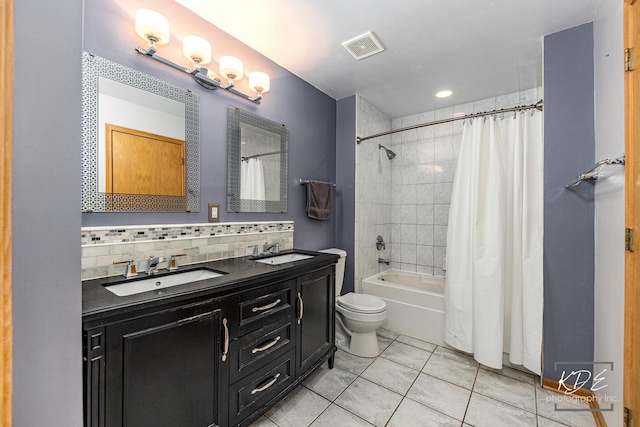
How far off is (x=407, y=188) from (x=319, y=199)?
4.53 feet

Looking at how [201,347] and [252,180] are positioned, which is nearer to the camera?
[201,347]

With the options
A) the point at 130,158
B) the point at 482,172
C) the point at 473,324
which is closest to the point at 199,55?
the point at 130,158

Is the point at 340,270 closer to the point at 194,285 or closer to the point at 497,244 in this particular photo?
the point at 497,244

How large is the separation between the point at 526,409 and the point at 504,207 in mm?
1366

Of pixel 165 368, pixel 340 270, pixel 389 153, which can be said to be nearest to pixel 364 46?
pixel 389 153

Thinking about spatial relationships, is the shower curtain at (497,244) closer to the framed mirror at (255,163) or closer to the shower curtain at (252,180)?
the framed mirror at (255,163)

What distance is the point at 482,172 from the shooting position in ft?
7.22

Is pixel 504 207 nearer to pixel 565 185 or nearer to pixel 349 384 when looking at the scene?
pixel 565 185

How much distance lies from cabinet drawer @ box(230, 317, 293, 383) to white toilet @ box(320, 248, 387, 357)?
2.45 ft

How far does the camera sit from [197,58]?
5.20ft

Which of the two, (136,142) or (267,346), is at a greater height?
(136,142)

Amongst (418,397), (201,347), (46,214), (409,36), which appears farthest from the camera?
(409,36)

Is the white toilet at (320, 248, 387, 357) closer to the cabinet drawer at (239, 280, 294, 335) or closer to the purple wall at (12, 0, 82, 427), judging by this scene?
the cabinet drawer at (239, 280, 294, 335)

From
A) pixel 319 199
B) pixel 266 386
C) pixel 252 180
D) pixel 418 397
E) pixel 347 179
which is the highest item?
A: pixel 347 179
